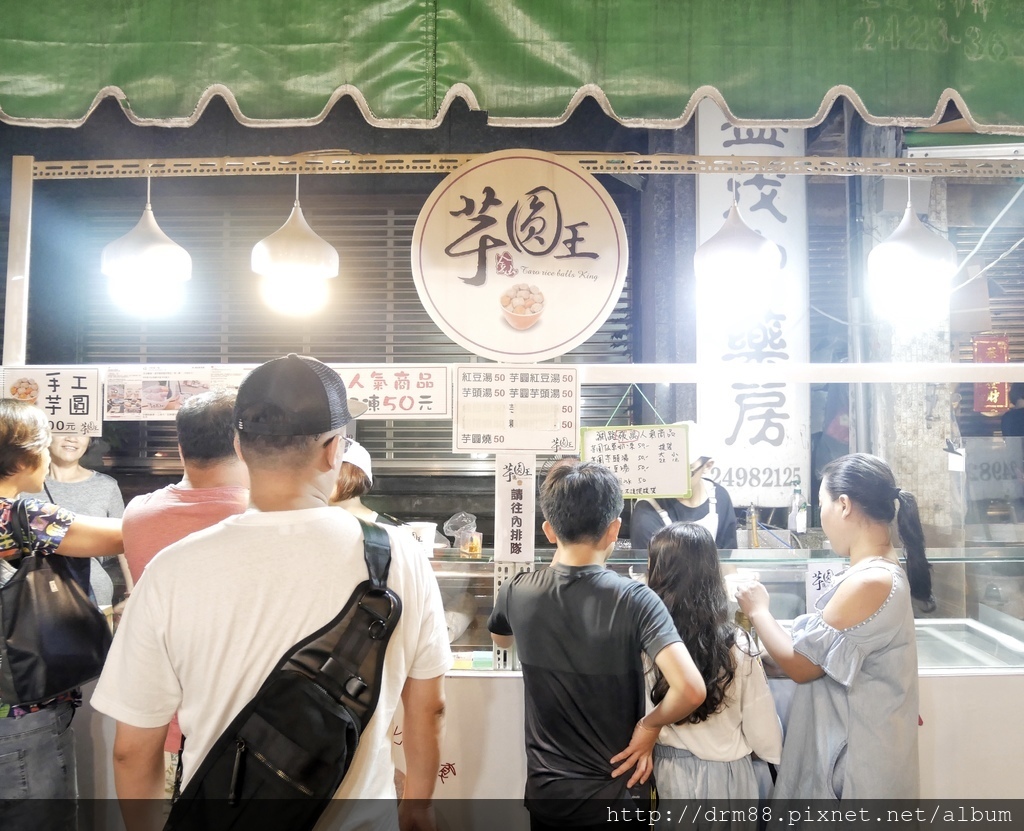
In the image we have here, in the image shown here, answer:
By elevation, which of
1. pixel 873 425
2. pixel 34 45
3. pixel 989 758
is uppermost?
pixel 34 45

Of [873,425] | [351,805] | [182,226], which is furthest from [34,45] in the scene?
[873,425]

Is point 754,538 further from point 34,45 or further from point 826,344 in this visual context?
point 34,45

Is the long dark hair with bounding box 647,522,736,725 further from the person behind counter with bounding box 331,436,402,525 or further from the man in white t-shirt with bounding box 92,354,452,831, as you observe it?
the person behind counter with bounding box 331,436,402,525

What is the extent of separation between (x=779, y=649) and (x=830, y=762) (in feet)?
1.27

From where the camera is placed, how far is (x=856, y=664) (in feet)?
6.93

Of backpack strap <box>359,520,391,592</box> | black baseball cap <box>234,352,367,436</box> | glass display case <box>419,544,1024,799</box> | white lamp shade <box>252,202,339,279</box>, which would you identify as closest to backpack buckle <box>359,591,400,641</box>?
backpack strap <box>359,520,391,592</box>

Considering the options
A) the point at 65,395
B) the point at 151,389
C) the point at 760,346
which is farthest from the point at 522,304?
Answer: the point at 760,346

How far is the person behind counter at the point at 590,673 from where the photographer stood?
1960mm

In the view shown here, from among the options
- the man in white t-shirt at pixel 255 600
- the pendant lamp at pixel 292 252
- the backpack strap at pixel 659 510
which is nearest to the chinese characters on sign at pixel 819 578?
the backpack strap at pixel 659 510

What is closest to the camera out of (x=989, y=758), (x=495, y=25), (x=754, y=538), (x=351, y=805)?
(x=351, y=805)

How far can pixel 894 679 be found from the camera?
2.13 m

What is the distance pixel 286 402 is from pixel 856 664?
74.2 inches

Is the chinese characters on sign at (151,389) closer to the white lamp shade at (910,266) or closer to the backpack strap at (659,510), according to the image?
the backpack strap at (659,510)

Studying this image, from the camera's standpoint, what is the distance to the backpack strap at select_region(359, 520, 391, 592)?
57.7 inches
